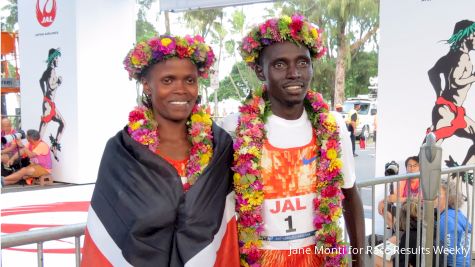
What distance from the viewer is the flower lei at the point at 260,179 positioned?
76.2 inches

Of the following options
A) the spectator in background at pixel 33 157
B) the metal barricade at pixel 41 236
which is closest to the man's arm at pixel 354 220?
the metal barricade at pixel 41 236

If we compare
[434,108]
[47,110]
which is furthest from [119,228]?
[47,110]

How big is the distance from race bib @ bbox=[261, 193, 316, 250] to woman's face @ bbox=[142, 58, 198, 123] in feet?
A: 1.68

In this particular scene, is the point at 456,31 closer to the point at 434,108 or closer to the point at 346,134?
the point at 434,108

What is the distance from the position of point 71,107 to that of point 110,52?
132cm

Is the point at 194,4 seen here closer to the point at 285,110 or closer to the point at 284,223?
the point at 285,110

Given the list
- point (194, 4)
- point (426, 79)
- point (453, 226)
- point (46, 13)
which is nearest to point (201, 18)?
point (46, 13)

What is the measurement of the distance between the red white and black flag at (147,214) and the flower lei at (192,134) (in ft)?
0.12

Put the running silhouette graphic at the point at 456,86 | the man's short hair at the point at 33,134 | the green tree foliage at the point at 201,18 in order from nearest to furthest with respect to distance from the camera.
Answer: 1. the running silhouette graphic at the point at 456,86
2. the man's short hair at the point at 33,134
3. the green tree foliage at the point at 201,18

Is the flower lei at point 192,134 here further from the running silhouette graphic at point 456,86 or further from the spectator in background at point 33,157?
the spectator in background at point 33,157

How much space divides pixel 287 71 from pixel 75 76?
7968 millimetres

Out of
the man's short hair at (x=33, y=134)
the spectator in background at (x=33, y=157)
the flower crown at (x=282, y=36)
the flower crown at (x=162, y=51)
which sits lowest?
the spectator in background at (x=33, y=157)

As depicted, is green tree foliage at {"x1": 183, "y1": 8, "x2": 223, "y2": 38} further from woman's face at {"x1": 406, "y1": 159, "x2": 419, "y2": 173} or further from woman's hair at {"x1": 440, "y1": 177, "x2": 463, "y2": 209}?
woman's hair at {"x1": 440, "y1": 177, "x2": 463, "y2": 209}

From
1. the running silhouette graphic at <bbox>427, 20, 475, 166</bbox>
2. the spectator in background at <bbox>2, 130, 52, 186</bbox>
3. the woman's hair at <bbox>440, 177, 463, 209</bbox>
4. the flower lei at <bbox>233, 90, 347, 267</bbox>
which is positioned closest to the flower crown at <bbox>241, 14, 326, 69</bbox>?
the flower lei at <bbox>233, 90, 347, 267</bbox>
